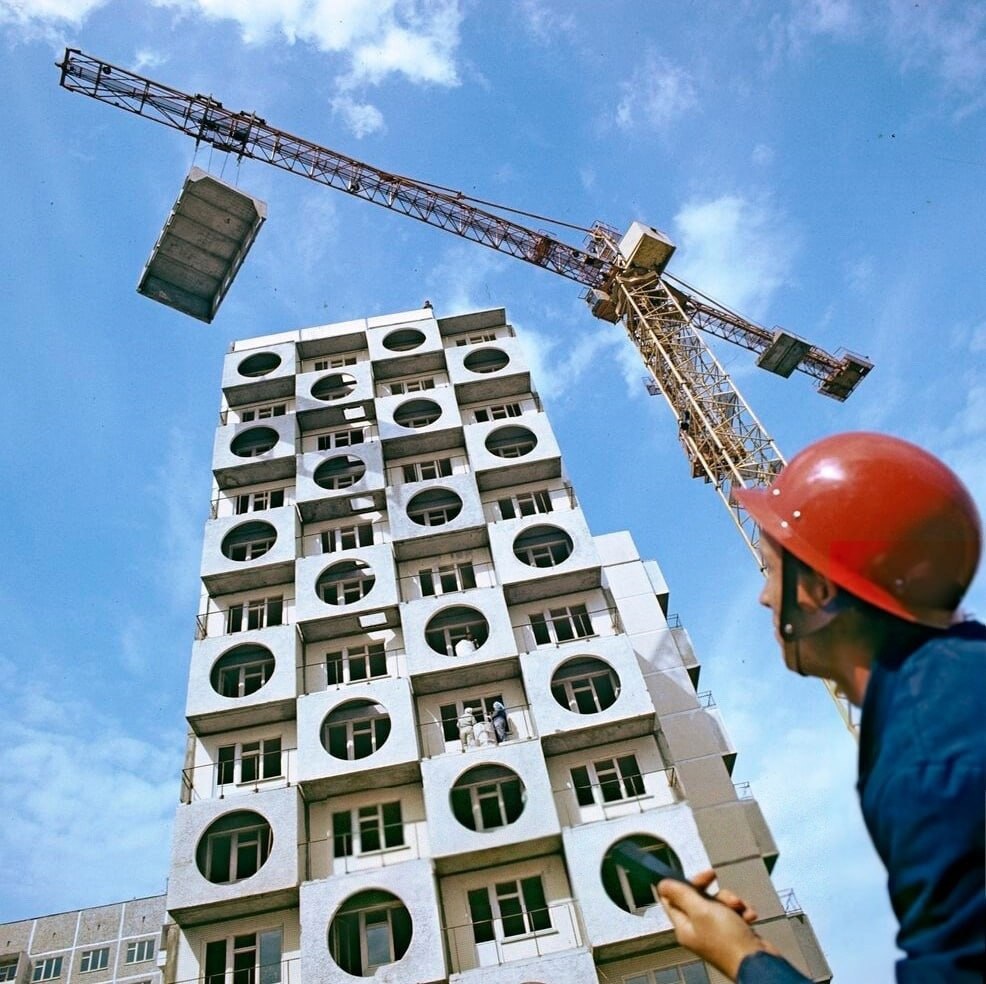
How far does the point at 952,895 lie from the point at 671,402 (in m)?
37.9

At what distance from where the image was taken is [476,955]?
19531 mm

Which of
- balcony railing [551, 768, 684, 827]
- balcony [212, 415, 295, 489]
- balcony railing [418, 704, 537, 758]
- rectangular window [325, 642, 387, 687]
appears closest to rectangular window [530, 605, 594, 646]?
balcony railing [418, 704, 537, 758]

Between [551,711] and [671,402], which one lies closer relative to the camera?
[551,711]

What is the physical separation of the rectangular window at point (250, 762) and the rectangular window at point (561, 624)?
318 inches

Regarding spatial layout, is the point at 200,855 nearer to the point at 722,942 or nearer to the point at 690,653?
the point at 690,653

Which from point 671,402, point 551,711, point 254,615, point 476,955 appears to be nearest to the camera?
point 476,955

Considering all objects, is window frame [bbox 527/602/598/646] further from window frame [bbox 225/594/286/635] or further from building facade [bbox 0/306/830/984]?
window frame [bbox 225/594/286/635]

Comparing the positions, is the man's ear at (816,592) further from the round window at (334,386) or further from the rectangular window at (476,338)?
the rectangular window at (476,338)

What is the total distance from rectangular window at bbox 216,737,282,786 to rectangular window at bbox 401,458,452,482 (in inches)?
409

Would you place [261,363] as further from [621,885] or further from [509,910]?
[621,885]

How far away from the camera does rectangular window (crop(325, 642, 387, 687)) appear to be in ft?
81.7

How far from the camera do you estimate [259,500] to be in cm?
2998

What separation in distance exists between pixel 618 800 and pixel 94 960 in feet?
161

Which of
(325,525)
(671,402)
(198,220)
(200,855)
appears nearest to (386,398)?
(325,525)
